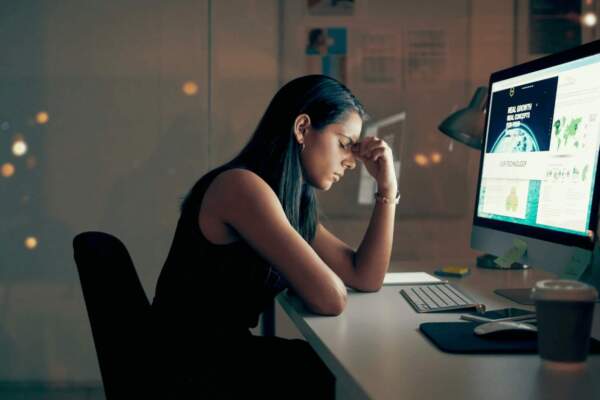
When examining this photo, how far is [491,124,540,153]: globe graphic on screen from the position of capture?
5.06ft

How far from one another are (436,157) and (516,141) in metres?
1.37

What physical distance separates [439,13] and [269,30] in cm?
72

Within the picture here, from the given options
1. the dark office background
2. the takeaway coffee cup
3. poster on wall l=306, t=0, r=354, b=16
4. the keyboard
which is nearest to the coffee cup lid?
the takeaway coffee cup

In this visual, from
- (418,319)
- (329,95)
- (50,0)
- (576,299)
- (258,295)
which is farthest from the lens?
(50,0)

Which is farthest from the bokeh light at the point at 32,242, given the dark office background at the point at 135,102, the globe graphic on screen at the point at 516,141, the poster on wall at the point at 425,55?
the globe graphic on screen at the point at 516,141

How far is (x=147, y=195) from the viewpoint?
288 centimetres

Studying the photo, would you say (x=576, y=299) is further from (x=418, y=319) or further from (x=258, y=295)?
(x=258, y=295)

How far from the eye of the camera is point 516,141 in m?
1.62

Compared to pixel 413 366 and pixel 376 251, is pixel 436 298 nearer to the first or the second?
pixel 376 251

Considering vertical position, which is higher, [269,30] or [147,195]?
[269,30]

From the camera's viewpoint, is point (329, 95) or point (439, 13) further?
point (439, 13)

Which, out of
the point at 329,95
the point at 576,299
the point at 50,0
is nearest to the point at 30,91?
the point at 50,0

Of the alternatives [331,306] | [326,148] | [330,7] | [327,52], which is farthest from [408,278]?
[330,7]

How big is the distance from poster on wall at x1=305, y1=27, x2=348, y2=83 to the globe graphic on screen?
127cm
